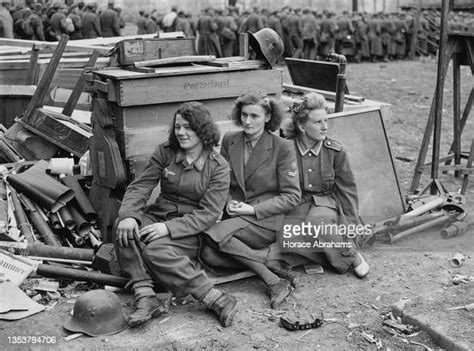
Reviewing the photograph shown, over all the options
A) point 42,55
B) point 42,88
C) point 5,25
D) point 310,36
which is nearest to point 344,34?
point 310,36

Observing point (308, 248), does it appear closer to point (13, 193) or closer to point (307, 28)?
point (13, 193)

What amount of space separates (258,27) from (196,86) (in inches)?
788

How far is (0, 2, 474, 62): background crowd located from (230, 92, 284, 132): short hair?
17.9 m

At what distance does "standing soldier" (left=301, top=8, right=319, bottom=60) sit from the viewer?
25.8m

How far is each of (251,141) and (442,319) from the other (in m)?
1.86

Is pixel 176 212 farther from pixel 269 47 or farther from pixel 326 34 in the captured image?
pixel 326 34

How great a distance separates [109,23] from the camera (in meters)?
24.4

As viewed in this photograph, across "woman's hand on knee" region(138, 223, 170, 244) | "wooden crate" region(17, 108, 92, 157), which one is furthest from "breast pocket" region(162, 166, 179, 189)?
"wooden crate" region(17, 108, 92, 157)

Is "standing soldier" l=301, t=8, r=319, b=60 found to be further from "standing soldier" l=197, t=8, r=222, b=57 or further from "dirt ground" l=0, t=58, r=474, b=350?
"dirt ground" l=0, t=58, r=474, b=350

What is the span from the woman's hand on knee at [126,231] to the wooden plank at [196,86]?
116 cm

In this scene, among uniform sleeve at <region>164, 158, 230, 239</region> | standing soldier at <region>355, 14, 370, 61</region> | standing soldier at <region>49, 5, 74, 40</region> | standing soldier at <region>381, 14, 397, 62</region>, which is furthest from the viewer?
standing soldier at <region>381, 14, 397, 62</region>

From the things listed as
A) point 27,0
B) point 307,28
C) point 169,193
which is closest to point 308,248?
point 169,193

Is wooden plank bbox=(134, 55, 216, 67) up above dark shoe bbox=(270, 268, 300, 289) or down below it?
above

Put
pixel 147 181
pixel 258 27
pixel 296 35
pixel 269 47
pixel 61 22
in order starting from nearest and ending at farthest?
1. pixel 147 181
2. pixel 269 47
3. pixel 61 22
4. pixel 258 27
5. pixel 296 35
